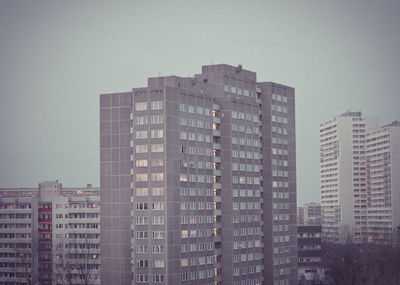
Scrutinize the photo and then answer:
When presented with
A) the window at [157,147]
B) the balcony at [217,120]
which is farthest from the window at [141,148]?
the balcony at [217,120]

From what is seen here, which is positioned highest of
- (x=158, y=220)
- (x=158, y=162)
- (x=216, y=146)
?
(x=216, y=146)

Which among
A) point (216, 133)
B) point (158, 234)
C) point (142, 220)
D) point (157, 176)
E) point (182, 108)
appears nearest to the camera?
point (158, 234)

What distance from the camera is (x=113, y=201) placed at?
598 ft

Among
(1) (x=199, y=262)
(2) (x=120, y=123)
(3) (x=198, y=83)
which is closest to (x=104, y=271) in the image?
(1) (x=199, y=262)

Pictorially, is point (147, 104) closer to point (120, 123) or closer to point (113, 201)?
point (120, 123)

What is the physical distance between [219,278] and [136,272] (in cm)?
2838

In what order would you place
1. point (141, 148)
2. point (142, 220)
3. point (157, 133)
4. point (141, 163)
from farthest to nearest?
point (141, 148), point (141, 163), point (157, 133), point (142, 220)

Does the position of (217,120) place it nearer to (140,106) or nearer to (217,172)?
(217,172)

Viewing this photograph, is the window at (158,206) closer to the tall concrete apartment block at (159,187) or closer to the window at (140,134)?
the tall concrete apartment block at (159,187)

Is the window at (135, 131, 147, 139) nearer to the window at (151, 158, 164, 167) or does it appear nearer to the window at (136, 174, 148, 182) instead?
the window at (151, 158, 164, 167)

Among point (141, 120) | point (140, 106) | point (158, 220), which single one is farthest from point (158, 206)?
point (140, 106)

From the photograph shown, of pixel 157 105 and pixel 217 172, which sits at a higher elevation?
pixel 157 105

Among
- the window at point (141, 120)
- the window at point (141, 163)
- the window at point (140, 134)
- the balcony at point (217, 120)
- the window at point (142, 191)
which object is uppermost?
the balcony at point (217, 120)

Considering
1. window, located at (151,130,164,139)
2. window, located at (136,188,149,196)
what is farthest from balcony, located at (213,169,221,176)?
window, located at (136,188,149,196)
